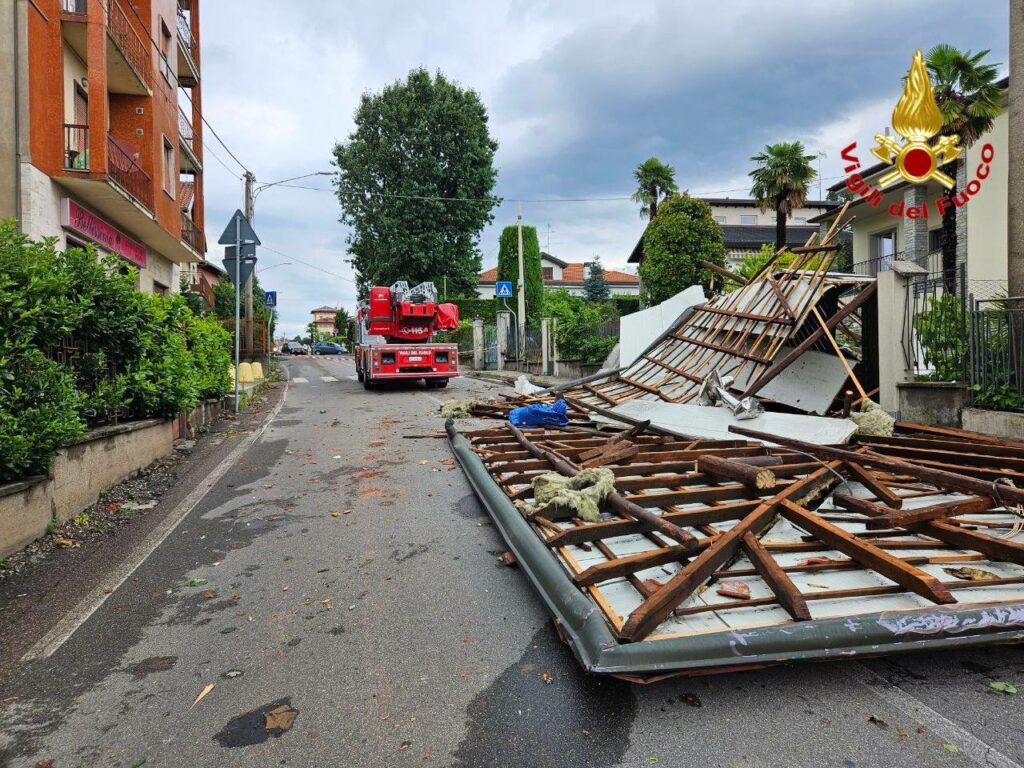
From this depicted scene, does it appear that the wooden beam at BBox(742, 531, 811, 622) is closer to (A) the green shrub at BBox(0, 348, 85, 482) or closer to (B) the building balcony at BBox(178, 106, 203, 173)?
(A) the green shrub at BBox(0, 348, 85, 482)

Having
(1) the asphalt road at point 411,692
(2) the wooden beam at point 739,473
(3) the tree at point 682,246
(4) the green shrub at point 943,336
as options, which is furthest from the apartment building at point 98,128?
(3) the tree at point 682,246

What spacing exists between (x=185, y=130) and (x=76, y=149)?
986cm

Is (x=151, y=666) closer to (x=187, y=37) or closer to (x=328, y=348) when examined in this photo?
(x=187, y=37)

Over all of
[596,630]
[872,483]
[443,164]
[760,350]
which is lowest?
[596,630]

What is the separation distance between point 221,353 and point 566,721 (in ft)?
38.7

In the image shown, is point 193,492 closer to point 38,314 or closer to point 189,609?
point 38,314

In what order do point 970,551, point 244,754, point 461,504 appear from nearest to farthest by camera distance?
point 244,754 → point 970,551 → point 461,504

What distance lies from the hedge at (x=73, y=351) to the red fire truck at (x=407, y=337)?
8365 millimetres

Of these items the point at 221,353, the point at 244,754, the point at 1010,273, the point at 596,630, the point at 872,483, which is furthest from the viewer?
the point at 221,353

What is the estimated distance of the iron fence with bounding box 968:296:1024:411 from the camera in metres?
7.09

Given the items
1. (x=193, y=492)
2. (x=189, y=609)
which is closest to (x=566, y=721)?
(x=189, y=609)

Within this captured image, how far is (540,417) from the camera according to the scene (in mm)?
9211

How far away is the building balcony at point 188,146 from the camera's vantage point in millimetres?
21016

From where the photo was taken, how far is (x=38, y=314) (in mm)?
4648
